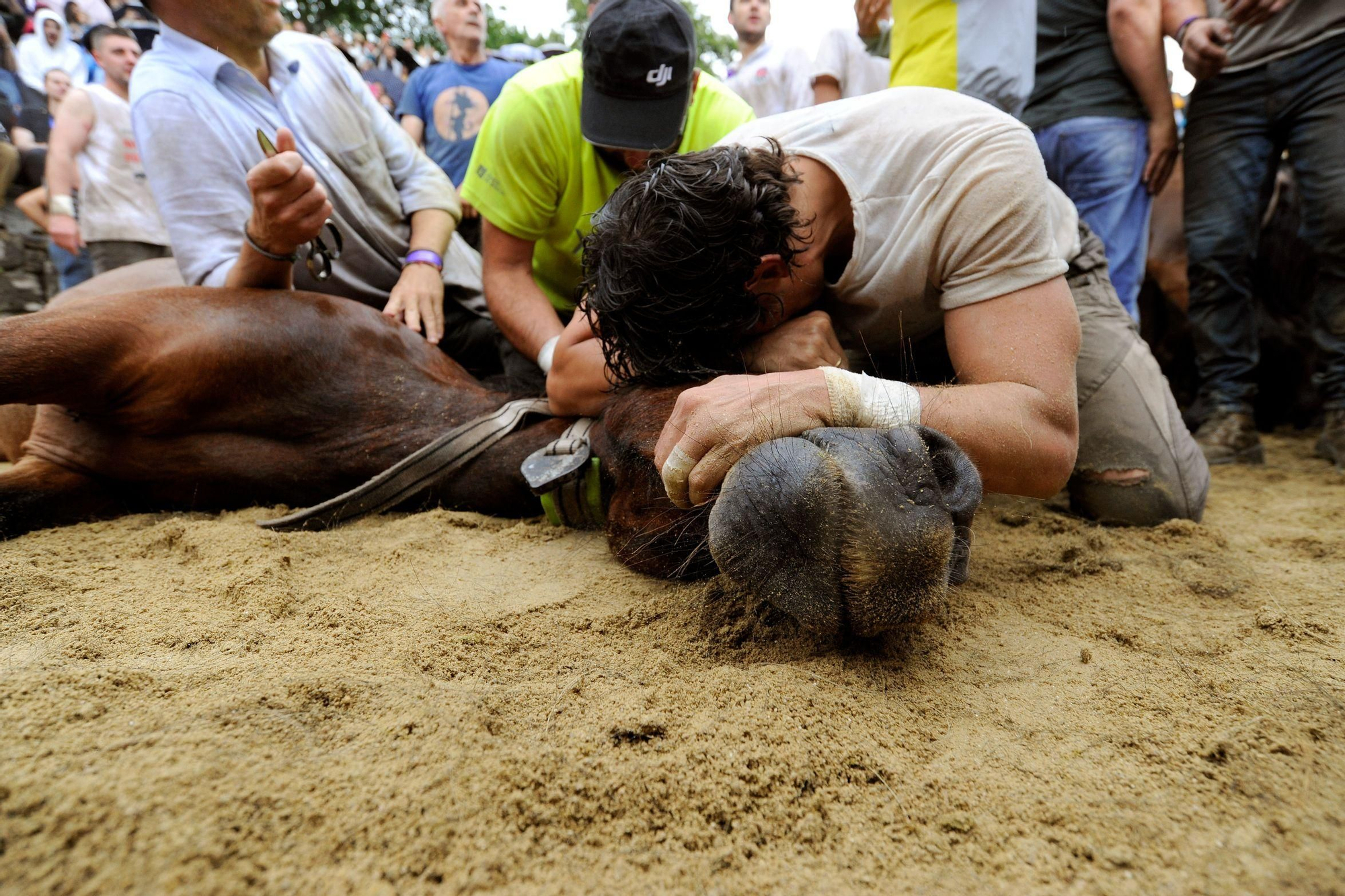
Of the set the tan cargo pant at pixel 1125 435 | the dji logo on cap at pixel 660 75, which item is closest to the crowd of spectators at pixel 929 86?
the dji logo on cap at pixel 660 75

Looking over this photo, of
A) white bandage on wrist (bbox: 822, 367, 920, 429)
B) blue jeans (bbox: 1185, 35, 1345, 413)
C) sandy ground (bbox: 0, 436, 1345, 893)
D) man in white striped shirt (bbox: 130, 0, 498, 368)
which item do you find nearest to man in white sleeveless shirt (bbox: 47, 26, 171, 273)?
man in white striped shirt (bbox: 130, 0, 498, 368)

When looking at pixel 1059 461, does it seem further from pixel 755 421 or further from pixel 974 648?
pixel 755 421

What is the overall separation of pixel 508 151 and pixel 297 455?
4.21 ft

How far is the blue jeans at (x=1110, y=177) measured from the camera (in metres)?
3.01

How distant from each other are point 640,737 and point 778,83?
4.83 m

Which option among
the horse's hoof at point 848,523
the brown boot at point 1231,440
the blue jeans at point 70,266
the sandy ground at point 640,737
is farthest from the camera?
the blue jeans at point 70,266

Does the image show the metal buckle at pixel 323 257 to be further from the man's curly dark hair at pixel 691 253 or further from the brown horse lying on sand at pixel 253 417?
the man's curly dark hair at pixel 691 253

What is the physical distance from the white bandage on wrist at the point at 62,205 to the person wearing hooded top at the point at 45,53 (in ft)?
8.67

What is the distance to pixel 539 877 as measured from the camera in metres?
0.77

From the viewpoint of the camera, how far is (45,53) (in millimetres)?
6570

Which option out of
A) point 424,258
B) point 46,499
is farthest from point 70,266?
point 46,499

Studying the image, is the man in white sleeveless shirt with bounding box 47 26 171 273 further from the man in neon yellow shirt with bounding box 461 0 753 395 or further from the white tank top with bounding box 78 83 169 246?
the man in neon yellow shirt with bounding box 461 0 753 395

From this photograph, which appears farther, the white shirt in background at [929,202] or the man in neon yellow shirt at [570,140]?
the man in neon yellow shirt at [570,140]

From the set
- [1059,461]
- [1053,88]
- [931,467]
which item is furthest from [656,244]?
[1053,88]
